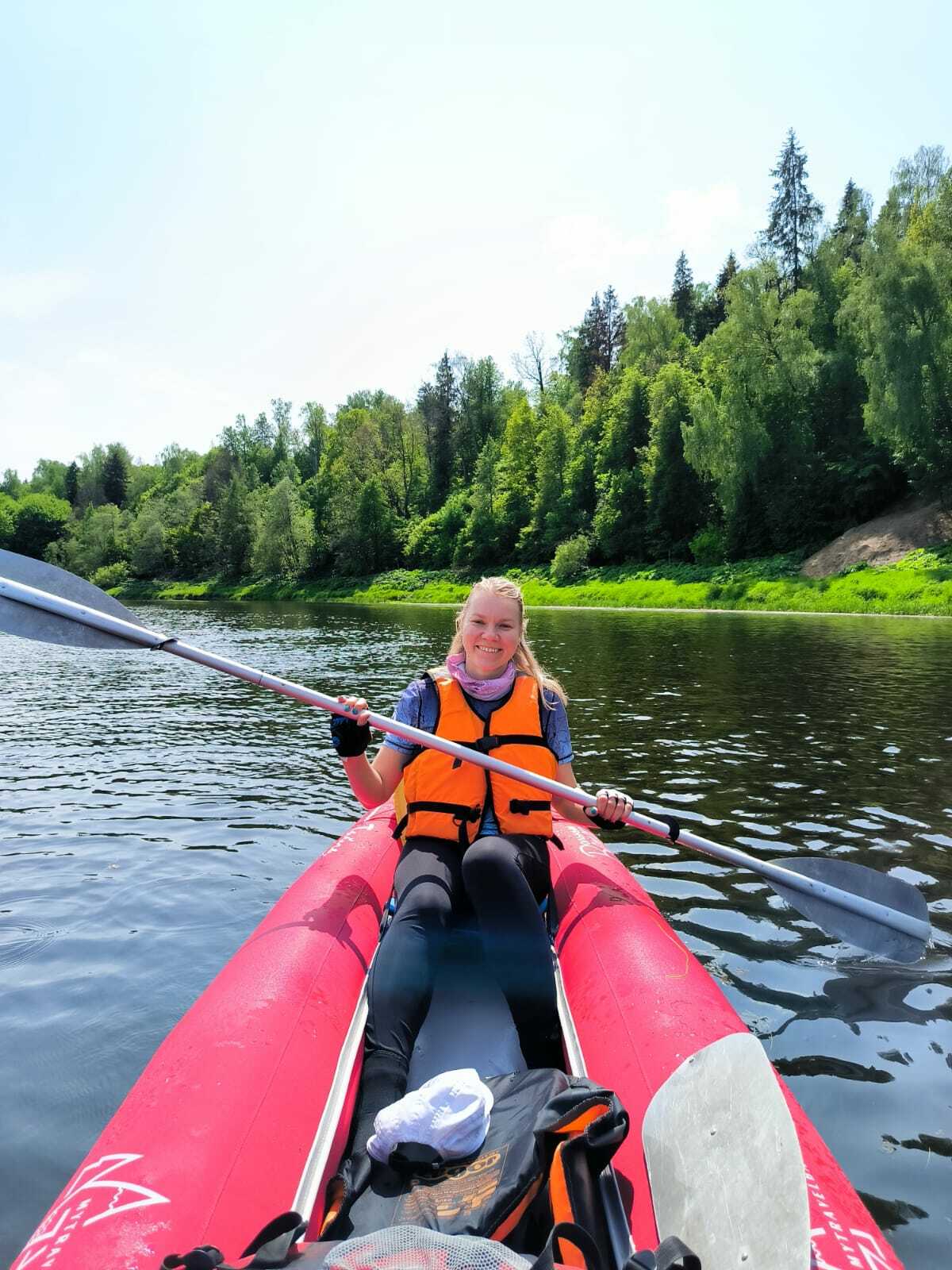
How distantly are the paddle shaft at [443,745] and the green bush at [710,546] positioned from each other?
103 feet

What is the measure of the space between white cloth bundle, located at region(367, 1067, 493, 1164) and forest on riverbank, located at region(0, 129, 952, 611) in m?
27.6

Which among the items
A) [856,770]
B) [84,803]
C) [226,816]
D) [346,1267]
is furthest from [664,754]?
[346,1267]

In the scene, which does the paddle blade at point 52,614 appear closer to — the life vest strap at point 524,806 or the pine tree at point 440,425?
the life vest strap at point 524,806

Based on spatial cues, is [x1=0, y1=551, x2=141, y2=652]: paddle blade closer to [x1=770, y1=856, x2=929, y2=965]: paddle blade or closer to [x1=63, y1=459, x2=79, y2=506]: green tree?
[x1=770, y1=856, x2=929, y2=965]: paddle blade

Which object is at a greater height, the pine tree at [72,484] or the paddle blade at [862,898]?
the pine tree at [72,484]

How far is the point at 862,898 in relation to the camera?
397 cm

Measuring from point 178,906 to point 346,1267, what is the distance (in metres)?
3.63

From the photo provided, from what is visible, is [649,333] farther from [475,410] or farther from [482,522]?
[475,410]

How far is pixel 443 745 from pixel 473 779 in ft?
0.60

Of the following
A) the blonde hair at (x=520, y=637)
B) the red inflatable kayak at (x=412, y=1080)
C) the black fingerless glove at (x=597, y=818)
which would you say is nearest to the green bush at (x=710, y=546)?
the blonde hair at (x=520, y=637)

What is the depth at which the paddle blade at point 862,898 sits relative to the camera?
392 centimetres

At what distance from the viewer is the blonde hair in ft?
11.6

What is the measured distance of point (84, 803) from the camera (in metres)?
6.89

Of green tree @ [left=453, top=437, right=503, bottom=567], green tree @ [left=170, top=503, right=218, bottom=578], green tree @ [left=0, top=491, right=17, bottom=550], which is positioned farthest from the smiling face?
green tree @ [left=0, top=491, right=17, bottom=550]
